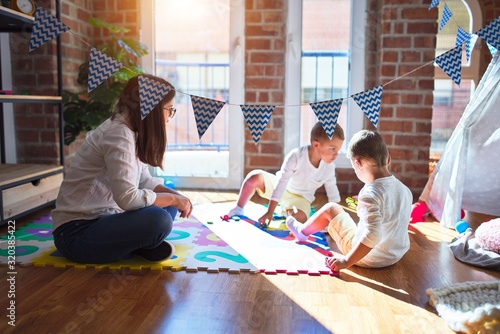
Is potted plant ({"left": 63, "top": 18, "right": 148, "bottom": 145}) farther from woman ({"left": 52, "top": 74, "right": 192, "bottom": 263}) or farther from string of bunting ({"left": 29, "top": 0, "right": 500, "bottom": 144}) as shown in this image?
woman ({"left": 52, "top": 74, "right": 192, "bottom": 263})

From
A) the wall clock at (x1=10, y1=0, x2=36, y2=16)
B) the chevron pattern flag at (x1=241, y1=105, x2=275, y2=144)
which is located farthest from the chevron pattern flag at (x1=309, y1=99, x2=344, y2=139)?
the wall clock at (x1=10, y1=0, x2=36, y2=16)

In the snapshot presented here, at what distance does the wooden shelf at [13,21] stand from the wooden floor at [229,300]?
127 centimetres

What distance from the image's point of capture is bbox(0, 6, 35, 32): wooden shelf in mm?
2459

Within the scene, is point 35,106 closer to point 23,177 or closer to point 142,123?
point 23,177

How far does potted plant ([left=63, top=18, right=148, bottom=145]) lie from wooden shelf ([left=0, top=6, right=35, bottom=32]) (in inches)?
21.4

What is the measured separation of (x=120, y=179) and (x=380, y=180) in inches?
38.2

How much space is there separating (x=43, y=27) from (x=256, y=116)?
98 cm

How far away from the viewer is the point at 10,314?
5.01 ft

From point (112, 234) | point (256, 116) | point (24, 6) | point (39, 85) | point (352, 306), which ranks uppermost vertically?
point (24, 6)

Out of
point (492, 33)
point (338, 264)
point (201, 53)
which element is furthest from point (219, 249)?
point (201, 53)

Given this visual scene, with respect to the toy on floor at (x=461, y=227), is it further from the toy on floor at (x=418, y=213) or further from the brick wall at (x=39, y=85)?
the brick wall at (x=39, y=85)

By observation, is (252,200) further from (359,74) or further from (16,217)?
(16,217)

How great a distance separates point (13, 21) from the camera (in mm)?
2662

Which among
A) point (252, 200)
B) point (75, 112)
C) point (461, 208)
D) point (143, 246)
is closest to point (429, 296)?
point (143, 246)
